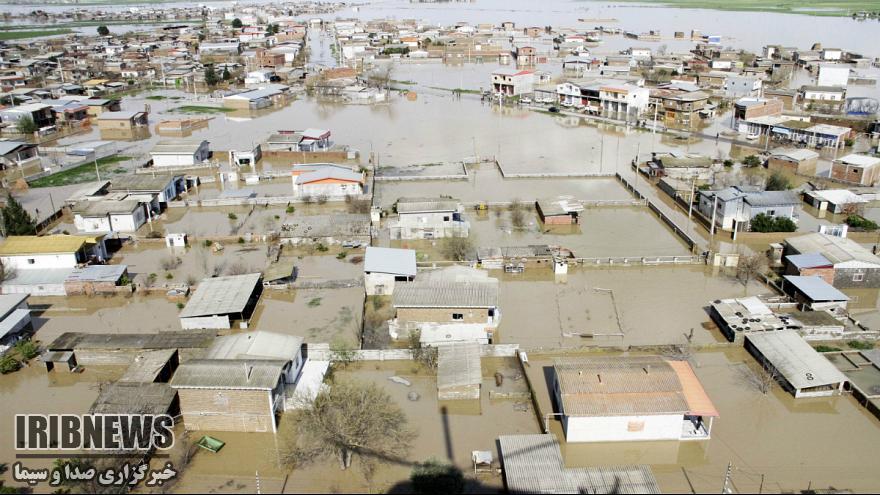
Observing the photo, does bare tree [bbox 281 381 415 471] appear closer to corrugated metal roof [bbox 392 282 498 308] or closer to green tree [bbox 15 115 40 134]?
corrugated metal roof [bbox 392 282 498 308]

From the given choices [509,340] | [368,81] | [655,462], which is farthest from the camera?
[368,81]

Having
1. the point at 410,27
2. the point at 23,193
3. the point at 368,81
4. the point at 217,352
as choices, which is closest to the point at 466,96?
the point at 368,81

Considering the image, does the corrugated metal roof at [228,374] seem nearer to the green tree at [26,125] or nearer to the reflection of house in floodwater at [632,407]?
the reflection of house in floodwater at [632,407]

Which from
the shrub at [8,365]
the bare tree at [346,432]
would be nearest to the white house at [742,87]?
the bare tree at [346,432]

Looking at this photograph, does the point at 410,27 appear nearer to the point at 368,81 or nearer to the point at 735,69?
the point at 368,81

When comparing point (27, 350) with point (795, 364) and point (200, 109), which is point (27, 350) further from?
point (200, 109)
